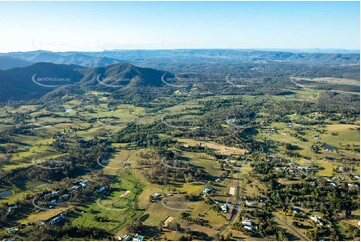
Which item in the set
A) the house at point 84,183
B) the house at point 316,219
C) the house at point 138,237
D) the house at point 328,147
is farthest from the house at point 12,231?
the house at point 328,147

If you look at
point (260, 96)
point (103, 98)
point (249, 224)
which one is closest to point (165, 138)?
point (249, 224)

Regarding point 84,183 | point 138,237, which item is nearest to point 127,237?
point 138,237

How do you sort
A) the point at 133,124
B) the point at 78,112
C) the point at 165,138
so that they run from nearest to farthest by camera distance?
the point at 165,138 < the point at 133,124 < the point at 78,112

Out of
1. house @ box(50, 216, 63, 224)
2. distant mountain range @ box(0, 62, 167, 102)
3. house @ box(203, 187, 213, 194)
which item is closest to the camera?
house @ box(50, 216, 63, 224)

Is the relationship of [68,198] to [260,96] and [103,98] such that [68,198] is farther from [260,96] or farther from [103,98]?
[260,96]

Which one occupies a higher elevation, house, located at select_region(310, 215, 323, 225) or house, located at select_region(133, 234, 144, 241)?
house, located at select_region(310, 215, 323, 225)

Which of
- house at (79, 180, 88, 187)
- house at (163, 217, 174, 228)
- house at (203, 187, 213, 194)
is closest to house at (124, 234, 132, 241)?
house at (163, 217, 174, 228)

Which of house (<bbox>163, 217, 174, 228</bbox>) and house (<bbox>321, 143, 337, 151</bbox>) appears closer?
house (<bbox>163, 217, 174, 228</bbox>)

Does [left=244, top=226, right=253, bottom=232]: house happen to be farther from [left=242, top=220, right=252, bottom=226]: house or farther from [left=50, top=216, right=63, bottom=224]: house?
[left=50, top=216, right=63, bottom=224]: house
